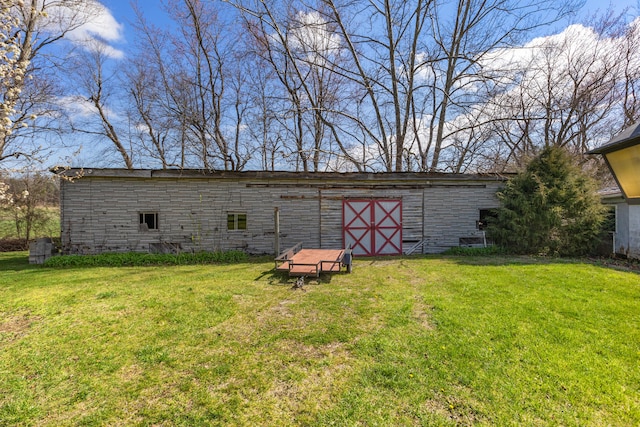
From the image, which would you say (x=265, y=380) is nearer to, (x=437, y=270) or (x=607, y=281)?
(x=437, y=270)

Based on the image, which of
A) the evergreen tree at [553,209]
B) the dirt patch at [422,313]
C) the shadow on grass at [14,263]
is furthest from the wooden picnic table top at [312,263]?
the shadow on grass at [14,263]

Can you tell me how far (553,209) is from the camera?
9.61 metres

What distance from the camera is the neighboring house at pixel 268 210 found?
9.56 meters

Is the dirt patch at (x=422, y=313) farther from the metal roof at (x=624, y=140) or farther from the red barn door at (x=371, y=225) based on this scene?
the red barn door at (x=371, y=225)

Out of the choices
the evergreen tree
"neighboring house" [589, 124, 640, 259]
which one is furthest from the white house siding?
"neighboring house" [589, 124, 640, 259]

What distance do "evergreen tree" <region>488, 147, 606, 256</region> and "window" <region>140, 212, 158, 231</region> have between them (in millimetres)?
13099

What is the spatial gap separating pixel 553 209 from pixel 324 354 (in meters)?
10.5

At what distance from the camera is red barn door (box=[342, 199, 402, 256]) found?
10.5 m

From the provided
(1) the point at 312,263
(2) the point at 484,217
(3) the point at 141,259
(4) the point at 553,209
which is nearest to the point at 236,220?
(3) the point at 141,259

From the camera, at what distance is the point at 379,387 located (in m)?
2.91

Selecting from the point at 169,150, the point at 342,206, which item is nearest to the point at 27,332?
the point at 342,206

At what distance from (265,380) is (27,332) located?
161 inches

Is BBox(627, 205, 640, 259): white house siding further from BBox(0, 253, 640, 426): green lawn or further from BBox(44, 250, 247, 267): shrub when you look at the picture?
BBox(44, 250, 247, 267): shrub

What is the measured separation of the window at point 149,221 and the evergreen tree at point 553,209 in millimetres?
13099
